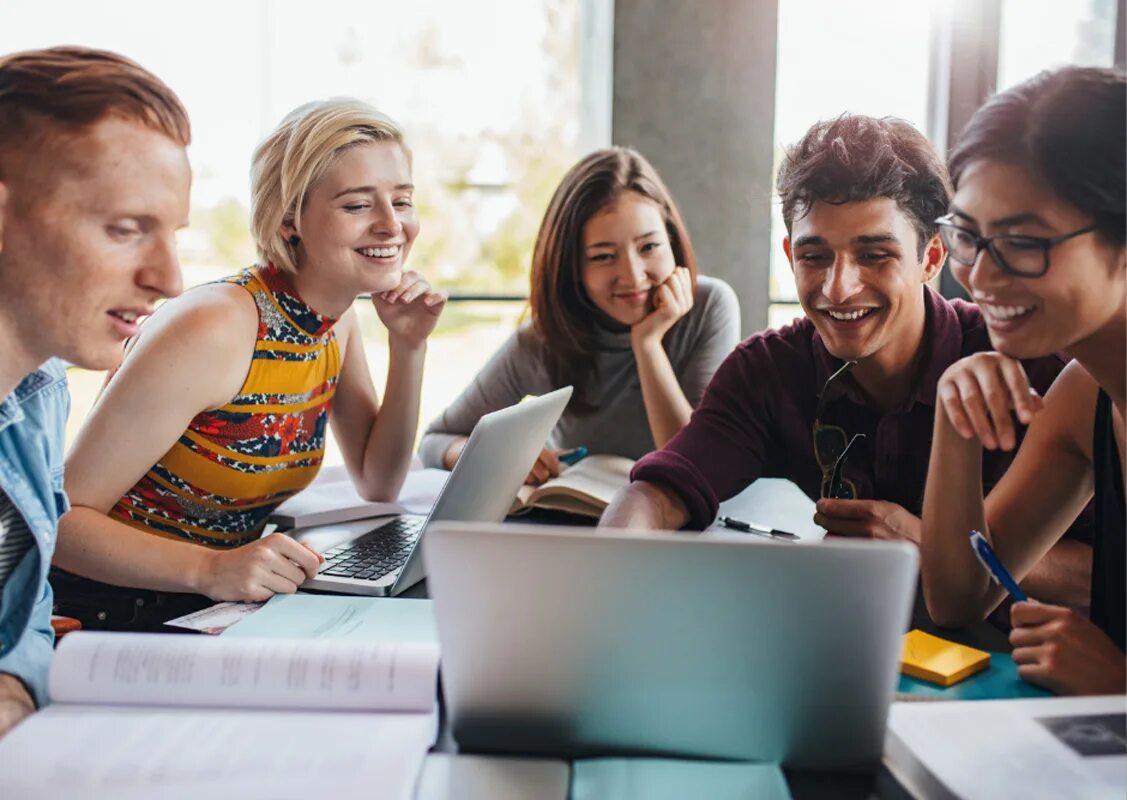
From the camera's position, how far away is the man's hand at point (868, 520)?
1.27 m

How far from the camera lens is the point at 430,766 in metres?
0.76

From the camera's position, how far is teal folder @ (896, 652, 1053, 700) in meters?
0.88

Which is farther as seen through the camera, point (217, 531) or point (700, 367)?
point (700, 367)

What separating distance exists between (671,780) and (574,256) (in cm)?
150

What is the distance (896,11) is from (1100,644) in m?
2.61

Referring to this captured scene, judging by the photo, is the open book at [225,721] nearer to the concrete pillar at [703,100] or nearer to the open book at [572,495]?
the open book at [572,495]

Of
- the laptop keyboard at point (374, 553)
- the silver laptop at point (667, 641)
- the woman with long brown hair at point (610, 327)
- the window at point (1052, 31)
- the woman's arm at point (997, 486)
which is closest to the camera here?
the silver laptop at point (667, 641)

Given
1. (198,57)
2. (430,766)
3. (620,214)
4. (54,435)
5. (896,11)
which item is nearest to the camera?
(430,766)

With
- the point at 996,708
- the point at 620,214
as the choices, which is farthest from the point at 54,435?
the point at 620,214

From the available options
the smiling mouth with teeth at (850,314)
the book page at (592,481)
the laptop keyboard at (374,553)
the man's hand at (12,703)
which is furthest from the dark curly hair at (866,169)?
the man's hand at (12,703)

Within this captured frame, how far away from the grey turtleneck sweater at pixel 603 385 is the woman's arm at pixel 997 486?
3.27 ft

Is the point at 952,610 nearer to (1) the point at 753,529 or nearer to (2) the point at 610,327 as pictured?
(1) the point at 753,529

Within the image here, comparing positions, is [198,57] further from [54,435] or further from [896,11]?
[54,435]

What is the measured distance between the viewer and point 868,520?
1277 millimetres
